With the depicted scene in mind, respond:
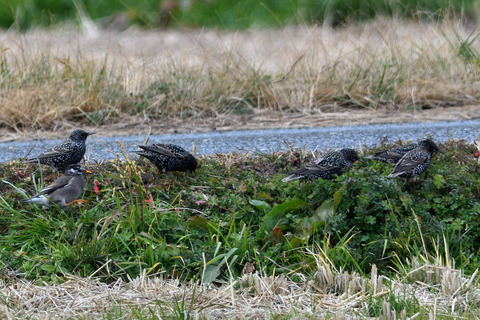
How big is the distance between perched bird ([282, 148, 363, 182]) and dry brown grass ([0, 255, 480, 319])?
1105 millimetres

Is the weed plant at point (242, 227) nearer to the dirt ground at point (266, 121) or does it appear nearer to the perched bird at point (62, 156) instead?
the perched bird at point (62, 156)

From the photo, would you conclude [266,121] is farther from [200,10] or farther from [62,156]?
[200,10]

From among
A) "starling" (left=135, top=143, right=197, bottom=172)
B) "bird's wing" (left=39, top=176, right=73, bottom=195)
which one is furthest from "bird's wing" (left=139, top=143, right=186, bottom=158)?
"bird's wing" (left=39, top=176, right=73, bottom=195)

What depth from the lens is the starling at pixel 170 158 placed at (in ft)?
18.0

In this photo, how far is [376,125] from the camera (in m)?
8.07

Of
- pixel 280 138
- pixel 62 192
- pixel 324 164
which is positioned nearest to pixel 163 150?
pixel 62 192

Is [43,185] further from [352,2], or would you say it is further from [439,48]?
[352,2]

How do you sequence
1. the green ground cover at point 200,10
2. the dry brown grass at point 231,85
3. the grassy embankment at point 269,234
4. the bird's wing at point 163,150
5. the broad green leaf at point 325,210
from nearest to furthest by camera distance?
1. the grassy embankment at point 269,234
2. the broad green leaf at point 325,210
3. the bird's wing at point 163,150
4. the dry brown grass at point 231,85
5. the green ground cover at point 200,10

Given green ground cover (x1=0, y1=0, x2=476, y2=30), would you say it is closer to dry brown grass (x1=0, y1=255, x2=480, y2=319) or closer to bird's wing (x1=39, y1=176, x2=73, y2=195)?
bird's wing (x1=39, y1=176, x2=73, y2=195)

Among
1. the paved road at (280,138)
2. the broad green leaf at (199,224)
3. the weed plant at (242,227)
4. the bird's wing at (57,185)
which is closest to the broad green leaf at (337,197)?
the weed plant at (242,227)

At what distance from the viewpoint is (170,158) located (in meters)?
5.47

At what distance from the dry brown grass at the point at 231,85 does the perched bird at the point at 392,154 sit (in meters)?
2.71

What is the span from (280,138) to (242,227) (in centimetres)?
281

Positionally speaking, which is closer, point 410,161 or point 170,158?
point 410,161
